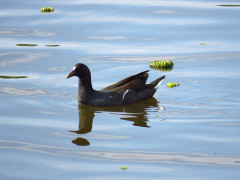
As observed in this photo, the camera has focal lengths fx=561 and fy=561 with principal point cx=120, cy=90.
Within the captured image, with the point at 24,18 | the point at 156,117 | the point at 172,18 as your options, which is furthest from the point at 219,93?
the point at 24,18

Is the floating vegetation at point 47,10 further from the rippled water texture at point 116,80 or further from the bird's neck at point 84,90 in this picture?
the bird's neck at point 84,90

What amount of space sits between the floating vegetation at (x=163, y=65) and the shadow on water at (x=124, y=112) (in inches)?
70.8

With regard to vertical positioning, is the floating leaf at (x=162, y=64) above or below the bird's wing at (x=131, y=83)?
above

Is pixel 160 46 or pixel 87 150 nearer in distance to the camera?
pixel 87 150

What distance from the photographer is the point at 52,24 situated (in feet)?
57.7

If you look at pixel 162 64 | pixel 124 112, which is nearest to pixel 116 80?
pixel 162 64

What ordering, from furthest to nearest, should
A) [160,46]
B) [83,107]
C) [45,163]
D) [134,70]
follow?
[160,46], [134,70], [83,107], [45,163]

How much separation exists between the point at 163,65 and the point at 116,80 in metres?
1.44

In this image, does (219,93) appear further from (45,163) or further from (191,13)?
(191,13)

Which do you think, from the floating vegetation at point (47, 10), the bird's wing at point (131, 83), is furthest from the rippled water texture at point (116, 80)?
the bird's wing at point (131, 83)

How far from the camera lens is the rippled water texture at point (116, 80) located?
880 centimetres

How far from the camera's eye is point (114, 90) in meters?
12.1

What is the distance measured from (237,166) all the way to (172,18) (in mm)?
9986

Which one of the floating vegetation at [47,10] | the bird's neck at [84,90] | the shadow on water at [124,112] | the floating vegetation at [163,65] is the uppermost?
the floating vegetation at [47,10]
